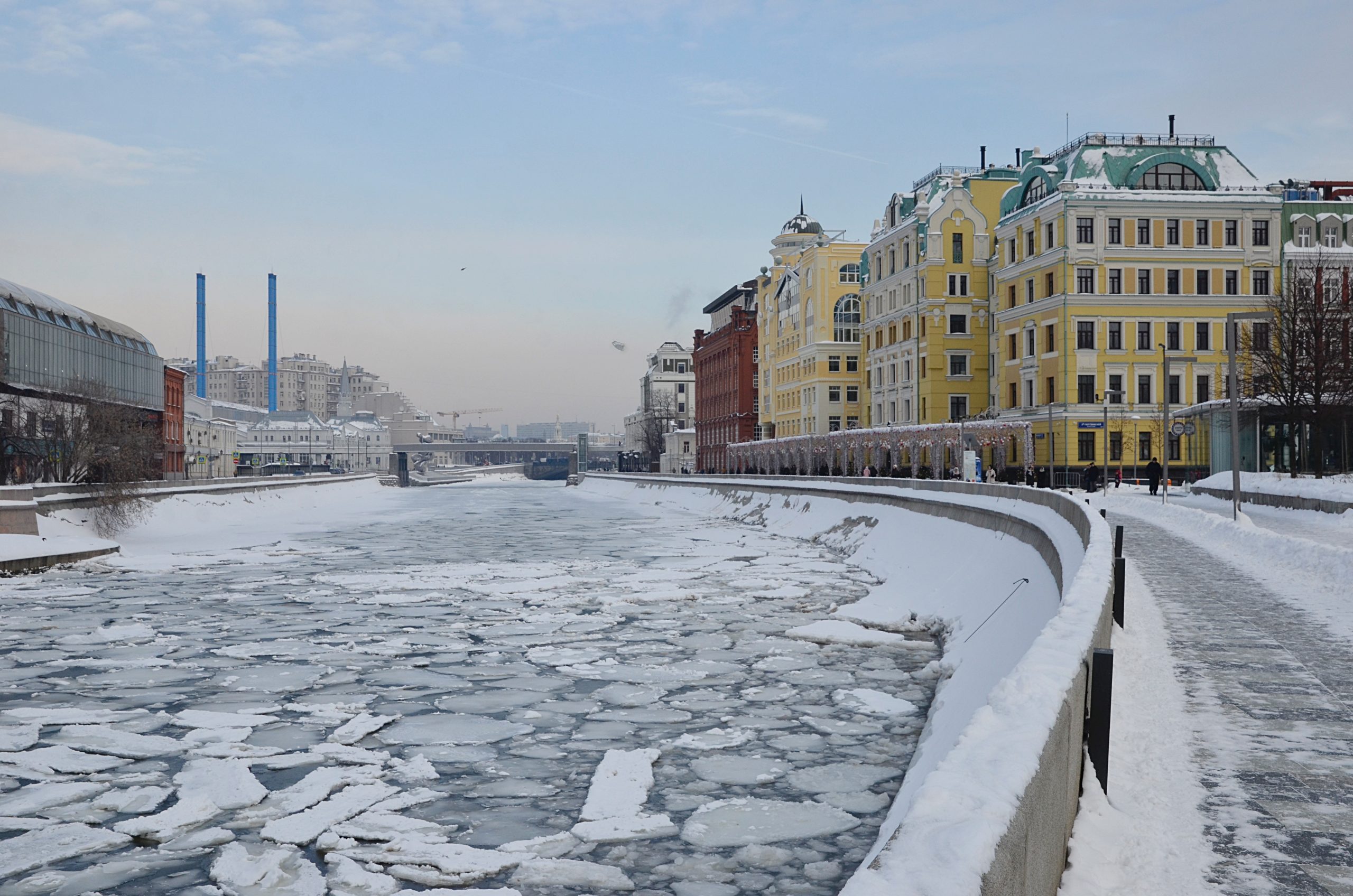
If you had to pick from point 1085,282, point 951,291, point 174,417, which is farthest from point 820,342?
point 174,417

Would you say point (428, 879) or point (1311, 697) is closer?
point (428, 879)

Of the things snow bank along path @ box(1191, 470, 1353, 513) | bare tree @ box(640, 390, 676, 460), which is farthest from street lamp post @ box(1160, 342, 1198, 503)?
bare tree @ box(640, 390, 676, 460)

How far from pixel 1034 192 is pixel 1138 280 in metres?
8.49

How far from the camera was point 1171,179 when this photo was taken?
63.2 metres

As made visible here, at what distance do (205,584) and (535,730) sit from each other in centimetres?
1466

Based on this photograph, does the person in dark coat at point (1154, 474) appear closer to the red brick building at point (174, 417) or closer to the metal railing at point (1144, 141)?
the metal railing at point (1144, 141)

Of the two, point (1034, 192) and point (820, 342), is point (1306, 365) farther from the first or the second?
point (820, 342)

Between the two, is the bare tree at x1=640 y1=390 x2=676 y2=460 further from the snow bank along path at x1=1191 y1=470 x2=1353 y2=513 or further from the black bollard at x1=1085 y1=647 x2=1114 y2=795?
the black bollard at x1=1085 y1=647 x2=1114 y2=795

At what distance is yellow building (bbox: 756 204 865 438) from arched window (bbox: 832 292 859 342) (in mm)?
44

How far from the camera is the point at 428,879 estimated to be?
6633mm

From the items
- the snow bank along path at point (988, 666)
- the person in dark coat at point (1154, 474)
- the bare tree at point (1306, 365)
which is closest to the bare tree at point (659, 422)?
the bare tree at point (1306, 365)

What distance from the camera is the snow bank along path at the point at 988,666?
337 cm

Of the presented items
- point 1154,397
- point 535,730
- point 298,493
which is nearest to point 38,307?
point 298,493

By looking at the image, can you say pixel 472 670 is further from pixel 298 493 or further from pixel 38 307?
pixel 38 307
